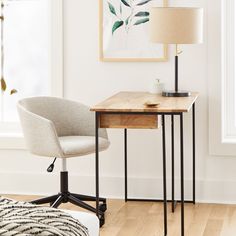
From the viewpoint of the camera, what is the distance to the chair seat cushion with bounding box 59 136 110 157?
4641mm

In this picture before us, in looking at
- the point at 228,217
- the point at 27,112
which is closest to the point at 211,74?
the point at 228,217

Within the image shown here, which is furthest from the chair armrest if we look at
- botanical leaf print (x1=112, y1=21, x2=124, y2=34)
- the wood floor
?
botanical leaf print (x1=112, y1=21, x2=124, y2=34)

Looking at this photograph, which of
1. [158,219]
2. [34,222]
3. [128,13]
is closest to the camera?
[34,222]

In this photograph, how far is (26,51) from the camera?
5.69 metres

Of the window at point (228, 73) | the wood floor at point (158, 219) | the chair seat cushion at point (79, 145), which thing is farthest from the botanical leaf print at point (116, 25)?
the wood floor at point (158, 219)

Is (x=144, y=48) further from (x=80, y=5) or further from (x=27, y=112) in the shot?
(x=27, y=112)

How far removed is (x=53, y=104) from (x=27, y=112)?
46 cm

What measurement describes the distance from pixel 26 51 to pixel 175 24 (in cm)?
149

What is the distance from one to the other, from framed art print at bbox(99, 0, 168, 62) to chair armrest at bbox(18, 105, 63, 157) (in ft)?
3.10

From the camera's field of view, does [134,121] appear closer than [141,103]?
Yes

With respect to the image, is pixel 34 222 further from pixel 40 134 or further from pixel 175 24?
pixel 175 24

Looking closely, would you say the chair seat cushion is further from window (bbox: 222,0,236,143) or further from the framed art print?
window (bbox: 222,0,236,143)

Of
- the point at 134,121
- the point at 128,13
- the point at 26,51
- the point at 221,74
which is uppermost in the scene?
the point at 128,13

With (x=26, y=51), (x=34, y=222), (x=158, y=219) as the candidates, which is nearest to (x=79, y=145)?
(x=158, y=219)
